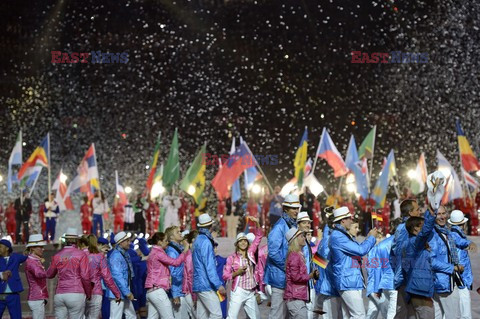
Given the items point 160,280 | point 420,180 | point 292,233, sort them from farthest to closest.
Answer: point 420,180 < point 160,280 < point 292,233

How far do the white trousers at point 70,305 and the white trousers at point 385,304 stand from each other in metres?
3.73

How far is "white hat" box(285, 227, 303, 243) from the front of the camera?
941 cm

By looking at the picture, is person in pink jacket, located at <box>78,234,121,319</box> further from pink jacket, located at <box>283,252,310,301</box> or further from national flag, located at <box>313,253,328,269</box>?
pink jacket, located at <box>283,252,310,301</box>

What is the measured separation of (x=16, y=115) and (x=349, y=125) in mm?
20076

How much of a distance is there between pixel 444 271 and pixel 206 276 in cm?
291

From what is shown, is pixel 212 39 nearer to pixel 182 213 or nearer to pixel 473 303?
pixel 182 213

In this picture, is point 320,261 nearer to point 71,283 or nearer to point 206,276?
point 206,276

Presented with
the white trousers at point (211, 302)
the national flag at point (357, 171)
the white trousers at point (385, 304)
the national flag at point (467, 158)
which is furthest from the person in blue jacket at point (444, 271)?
the national flag at point (467, 158)

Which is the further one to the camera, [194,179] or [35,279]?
[194,179]

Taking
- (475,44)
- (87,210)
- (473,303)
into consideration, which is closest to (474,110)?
(475,44)

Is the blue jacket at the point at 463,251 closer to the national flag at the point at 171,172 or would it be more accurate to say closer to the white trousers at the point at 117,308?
the white trousers at the point at 117,308

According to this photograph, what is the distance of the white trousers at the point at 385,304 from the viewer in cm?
1130

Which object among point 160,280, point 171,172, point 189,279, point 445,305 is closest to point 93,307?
point 189,279

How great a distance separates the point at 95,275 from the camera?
11758 millimetres
